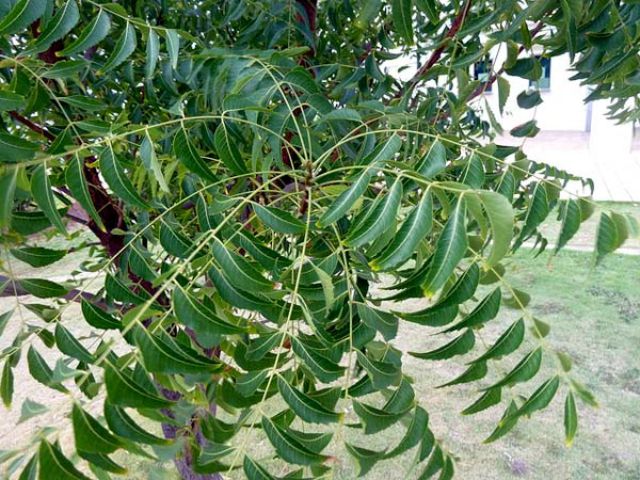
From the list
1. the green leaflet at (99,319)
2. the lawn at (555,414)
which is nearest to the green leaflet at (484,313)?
the green leaflet at (99,319)

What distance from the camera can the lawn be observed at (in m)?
1.98

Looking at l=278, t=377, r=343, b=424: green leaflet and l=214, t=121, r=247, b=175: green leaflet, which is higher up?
l=214, t=121, r=247, b=175: green leaflet

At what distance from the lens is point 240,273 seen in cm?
47

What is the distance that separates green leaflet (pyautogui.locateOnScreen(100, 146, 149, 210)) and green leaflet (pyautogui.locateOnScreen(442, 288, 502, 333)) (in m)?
0.34

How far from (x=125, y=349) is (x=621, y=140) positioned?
23.9 ft

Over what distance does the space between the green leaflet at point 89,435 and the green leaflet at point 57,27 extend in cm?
41

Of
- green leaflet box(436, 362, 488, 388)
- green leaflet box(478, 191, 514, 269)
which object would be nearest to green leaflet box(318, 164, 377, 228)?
green leaflet box(478, 191, 514, 269)

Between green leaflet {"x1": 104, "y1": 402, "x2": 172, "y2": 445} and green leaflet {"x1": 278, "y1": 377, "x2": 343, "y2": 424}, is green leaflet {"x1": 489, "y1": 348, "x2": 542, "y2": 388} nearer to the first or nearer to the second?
green leaflet {"x1": 278, "y1": 377, "x2": 343, "y2": 424}

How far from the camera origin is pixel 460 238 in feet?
1.34

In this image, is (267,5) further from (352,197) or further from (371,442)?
(371,442)

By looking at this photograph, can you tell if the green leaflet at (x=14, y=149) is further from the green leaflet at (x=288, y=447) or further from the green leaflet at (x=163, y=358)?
the green leaflet at (x=288, y=447)

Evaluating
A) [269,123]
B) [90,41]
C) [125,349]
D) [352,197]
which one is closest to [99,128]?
[90,41]

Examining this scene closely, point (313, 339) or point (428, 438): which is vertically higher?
point (313, 339)

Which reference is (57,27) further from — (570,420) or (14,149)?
(570,420)
